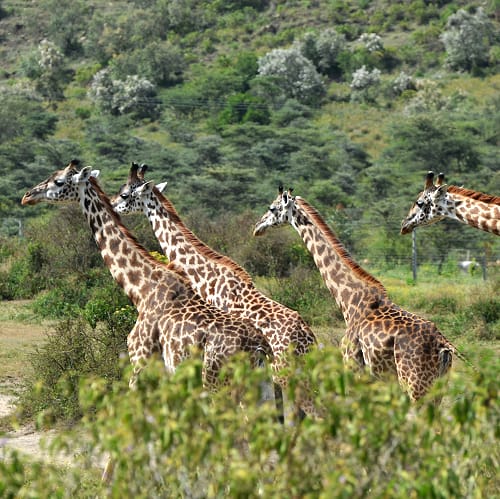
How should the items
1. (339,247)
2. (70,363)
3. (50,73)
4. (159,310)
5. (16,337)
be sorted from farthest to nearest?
(50,73)
(16,337)
(70,363)
(339,247)
(159,310)

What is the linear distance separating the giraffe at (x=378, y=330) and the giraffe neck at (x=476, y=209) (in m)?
1.22

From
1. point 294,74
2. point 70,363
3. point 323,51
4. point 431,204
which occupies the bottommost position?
point 323,51

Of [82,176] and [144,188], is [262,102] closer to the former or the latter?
[144,188]

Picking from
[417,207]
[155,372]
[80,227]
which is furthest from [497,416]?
[80,227]

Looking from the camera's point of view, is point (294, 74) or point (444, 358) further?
point (294, 74)

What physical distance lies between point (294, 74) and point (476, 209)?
48705 mm

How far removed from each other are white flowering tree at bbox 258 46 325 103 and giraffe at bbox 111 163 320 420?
46.8m

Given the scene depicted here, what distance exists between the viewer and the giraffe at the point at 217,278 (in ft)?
26.6

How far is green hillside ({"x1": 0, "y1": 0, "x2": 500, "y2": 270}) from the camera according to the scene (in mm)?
37156

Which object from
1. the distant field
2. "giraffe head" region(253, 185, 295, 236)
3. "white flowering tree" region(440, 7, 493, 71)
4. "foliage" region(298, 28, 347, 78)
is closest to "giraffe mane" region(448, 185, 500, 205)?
"giraffe head" region(253, 185, 295, 236)

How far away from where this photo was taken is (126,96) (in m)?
54.6

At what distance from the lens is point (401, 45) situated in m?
64.3

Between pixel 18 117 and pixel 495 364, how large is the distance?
149 ft

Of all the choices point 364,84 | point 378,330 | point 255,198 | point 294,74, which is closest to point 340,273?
point 378,330
